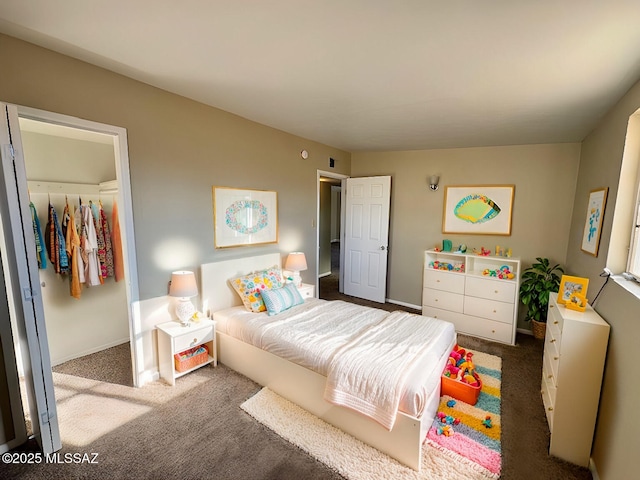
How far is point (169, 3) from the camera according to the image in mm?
1346

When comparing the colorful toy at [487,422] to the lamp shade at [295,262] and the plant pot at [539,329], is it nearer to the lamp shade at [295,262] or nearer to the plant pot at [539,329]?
the plant pot at [539,329]

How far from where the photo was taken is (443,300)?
12.8ft

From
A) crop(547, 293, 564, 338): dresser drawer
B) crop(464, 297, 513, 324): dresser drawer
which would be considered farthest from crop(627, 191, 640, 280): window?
crop(464, 297, 513, 324): dresser drawer

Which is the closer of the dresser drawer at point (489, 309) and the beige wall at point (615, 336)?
the beige wall at point (615, 336)

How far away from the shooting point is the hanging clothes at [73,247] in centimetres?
275

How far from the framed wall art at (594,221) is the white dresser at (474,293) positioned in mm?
931

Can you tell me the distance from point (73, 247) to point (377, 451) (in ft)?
10.3

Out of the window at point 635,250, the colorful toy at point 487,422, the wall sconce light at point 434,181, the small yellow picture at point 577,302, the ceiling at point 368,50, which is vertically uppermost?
the ceiling at point 368,50

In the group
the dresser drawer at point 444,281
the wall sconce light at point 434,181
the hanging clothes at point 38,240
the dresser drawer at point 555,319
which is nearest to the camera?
the dresser drawer at point 555,319

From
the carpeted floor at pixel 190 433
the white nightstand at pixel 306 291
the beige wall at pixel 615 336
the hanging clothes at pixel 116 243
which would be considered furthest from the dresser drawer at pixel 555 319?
the hanging clothes at pixel 116 243

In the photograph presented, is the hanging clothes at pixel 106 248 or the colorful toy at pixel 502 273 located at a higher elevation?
the hanging clothes at pixel 106 248

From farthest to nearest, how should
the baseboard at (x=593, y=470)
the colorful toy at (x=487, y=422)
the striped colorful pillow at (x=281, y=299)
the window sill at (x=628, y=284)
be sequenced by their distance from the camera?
the striped colorful pillow at (x=281, y=299), the colorful toy at (x=487, y=422), the baseboard at (x=593, y=470), the window sill at (x=628, y=284)

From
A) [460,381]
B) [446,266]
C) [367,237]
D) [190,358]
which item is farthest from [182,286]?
[446,266]

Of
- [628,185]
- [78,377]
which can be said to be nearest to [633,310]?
[628,185]
